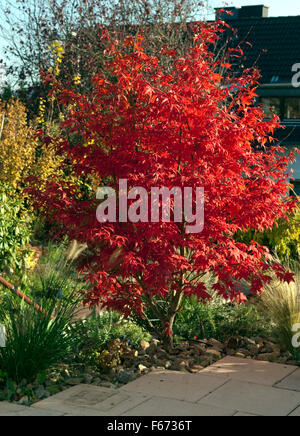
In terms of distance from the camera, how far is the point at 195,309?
7352mm

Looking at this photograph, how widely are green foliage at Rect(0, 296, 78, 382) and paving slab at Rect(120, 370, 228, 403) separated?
751 millimetres

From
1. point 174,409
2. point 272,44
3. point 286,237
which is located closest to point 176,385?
point 174,409

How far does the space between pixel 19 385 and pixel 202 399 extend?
1622 mm

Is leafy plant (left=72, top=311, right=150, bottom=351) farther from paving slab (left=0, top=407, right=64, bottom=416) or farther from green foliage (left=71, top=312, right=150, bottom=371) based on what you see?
paving slab (left=0, top=407, right=64, bottom=416)

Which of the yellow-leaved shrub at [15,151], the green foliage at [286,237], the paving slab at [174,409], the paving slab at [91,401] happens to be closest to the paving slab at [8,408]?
the paving slab at [91,401]

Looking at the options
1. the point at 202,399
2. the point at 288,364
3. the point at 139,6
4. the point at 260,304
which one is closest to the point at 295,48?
the point at 139,6

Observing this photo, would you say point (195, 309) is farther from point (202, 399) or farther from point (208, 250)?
point (202, 399)

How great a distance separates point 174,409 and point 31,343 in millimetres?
1460

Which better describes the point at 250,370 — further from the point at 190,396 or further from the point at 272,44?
the point at 272,44

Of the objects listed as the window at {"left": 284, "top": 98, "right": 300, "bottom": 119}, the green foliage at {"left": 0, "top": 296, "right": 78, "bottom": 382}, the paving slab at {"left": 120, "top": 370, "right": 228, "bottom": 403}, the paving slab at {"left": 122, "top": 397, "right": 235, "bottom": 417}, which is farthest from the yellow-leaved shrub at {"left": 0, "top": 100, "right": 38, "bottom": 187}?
the window at {"left": 284, "top": 98, "right": 300, "bottom": 119}

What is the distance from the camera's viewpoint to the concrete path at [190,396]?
4.86 metres

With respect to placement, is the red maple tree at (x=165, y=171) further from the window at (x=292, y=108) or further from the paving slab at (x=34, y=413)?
the window at (x=292, y=108)

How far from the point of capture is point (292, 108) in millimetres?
17844

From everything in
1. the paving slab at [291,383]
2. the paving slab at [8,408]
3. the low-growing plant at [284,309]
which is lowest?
the paving slab at [8,408]
